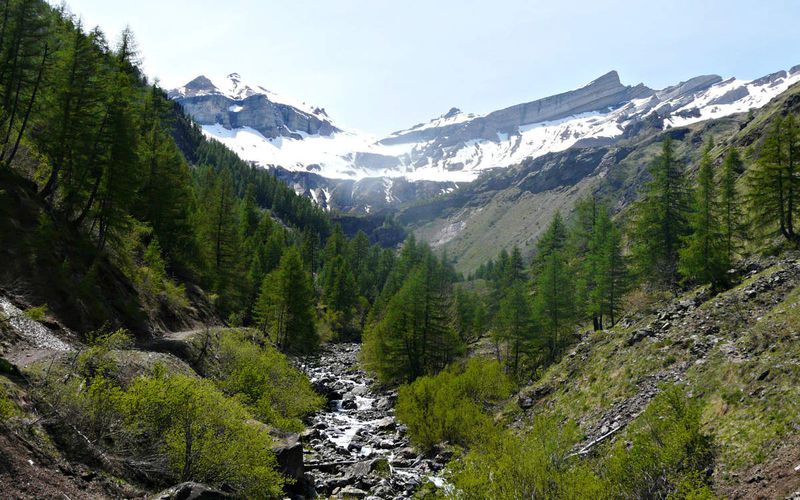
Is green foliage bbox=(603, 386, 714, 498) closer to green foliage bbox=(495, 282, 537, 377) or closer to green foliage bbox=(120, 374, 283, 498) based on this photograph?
green foliage bbox=(120, 374, 283, 498)

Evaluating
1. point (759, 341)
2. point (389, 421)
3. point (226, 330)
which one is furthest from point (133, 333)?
point (759, 341)

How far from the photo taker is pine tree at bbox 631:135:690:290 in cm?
4416

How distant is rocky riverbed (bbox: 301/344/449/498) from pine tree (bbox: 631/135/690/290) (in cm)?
2686

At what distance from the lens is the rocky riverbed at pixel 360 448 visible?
25500 mm

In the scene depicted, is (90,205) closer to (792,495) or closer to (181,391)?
(181,391)

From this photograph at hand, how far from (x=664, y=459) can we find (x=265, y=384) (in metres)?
23.0

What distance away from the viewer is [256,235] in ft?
282

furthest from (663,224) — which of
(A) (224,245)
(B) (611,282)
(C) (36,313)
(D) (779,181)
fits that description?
(C) (36,313)

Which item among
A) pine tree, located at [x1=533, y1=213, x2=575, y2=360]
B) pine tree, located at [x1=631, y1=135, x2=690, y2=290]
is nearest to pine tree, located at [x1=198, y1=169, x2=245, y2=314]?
pine tree, located at [x1=533, y1=213, x2=575, y2=360]

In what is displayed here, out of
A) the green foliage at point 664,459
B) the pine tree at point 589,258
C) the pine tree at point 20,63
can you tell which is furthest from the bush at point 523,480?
the pine tree at point 20,63

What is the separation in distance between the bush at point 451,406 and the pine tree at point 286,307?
76.5 feet

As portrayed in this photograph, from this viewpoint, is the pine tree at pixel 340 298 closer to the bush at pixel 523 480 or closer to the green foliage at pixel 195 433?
the green foliage at pixel 195 433

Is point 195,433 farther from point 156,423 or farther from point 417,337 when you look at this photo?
point 417,337

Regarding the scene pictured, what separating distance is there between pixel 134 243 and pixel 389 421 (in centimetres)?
2474
